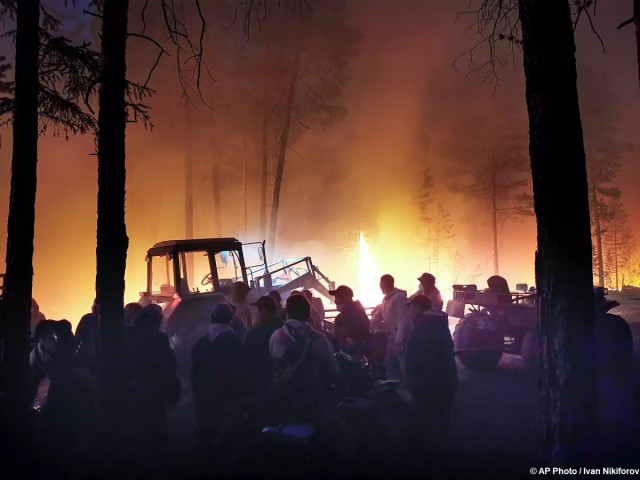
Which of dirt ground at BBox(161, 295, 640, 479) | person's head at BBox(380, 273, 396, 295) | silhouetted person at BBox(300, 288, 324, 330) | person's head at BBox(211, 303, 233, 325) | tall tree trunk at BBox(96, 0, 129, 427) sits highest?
tall tree trunk at BBox(96, 0, 129, 427)

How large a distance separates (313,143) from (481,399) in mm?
44938

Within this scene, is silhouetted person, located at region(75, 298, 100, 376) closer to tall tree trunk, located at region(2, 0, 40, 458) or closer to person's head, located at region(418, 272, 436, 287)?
tall tree trunk, located at region(2, 0, 40, 458)

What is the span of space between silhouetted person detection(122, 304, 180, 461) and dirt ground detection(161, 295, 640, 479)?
0.49m

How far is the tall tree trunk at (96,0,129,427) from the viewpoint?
658cm

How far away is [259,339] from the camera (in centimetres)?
644

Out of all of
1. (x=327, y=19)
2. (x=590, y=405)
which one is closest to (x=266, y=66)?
(x=327, y=19)

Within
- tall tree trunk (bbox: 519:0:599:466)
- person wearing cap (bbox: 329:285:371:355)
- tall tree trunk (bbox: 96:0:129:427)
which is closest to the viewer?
tall tree trunk (bbox: 519:0:599:466)

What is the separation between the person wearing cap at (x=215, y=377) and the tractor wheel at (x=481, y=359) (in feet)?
19.3

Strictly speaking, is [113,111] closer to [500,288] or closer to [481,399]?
[481,399]

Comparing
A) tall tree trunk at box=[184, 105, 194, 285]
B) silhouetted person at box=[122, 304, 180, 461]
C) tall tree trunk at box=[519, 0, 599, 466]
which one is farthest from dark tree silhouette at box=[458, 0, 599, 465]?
tall tree trunk at box=[184, 105, 194, 285]

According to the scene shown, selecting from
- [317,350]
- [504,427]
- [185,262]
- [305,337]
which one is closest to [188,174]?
[185,262]

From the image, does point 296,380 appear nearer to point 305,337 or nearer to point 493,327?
point 305,337

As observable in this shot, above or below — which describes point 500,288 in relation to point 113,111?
below

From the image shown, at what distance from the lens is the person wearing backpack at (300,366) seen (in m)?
5.06
